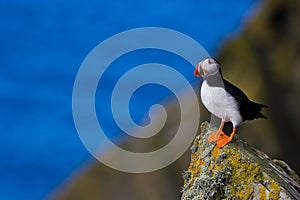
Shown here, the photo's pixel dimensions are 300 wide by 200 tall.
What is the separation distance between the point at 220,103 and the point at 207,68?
0.68 feet

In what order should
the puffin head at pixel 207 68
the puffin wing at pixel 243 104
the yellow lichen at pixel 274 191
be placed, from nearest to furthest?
the yellow lichen at pixel 274 191 < the puffin head at pixel 207 68 < the puffin wing at pixel 243 104

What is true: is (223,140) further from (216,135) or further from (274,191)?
(274,191)

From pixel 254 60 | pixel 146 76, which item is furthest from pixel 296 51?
pixel 146 76

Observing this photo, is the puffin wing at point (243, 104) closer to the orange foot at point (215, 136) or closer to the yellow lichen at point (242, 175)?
the orange foot at point (215, 136)

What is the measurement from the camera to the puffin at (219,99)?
3.61 metres

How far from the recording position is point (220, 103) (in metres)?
3.71

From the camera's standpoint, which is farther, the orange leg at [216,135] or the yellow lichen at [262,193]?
the orange leg at [216,135]

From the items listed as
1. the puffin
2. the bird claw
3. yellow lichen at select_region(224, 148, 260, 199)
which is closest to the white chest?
the puffin

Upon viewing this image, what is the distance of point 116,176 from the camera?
8938 millimetres

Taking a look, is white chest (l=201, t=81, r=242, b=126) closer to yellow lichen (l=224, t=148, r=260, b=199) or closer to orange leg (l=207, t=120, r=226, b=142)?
orange leg (l=207, t=120, r=226, b=142)

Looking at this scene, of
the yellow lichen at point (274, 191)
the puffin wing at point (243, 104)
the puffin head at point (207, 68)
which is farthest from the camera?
the puffin wing at point (243, 104)

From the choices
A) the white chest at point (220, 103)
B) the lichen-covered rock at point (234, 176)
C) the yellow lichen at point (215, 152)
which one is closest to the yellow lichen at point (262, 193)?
the lichen-covered rock at point (234, 176)

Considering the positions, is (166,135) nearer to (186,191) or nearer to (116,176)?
(116,176)

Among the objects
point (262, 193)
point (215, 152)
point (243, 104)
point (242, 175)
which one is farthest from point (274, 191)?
point (243, 104)
